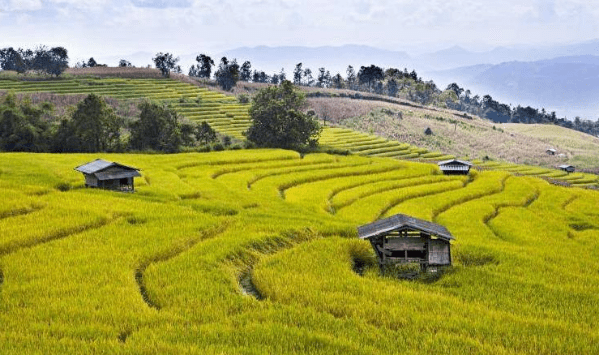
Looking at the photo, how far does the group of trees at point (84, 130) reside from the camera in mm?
59844

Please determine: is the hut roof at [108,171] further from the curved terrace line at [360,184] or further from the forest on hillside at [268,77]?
the forest on hillside at [268,77]

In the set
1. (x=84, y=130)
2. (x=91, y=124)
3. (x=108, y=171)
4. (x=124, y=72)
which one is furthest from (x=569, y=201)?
(x=124, y=72)

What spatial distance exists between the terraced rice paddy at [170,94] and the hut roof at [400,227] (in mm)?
67291

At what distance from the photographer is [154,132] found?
65.9m

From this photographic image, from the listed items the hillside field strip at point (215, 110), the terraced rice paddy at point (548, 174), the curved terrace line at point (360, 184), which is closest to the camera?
the curved terrace line at point (360, 184)

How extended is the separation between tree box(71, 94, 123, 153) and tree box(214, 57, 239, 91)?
224ft

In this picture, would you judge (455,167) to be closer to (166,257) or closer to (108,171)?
(108,171)

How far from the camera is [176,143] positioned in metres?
66.2

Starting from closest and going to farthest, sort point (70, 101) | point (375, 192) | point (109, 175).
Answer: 1. point (109, 175)
2. point (375, 192)
3. point (70, 101)

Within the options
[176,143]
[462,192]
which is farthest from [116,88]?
[462,192]

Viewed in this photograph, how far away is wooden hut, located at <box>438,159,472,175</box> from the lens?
179 feet

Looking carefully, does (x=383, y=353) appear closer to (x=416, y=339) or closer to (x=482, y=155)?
(x=416, y=339)

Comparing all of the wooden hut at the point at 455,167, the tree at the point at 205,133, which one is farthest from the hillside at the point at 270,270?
the tree at the point at 205,133

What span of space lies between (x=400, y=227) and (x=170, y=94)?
94.0m
